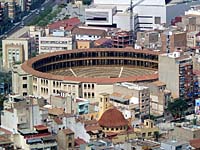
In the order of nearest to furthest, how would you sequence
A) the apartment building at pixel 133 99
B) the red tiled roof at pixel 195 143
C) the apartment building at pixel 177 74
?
the red tiled roof at pixel 195 143 → the apartment building at pixel 133 99 → the apartment building at pixel 177 74

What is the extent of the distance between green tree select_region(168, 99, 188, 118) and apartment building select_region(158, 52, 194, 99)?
4.18ft

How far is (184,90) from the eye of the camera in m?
41.2

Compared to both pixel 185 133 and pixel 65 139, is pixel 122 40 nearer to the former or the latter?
pixel 185 133

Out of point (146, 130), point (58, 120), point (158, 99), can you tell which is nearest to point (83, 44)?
point (158, 99)

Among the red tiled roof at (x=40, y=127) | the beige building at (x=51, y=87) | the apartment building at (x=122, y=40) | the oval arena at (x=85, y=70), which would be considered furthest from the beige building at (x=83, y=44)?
the red tiled roof at (x=40, y=127)

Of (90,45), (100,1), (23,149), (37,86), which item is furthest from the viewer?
(100,1)

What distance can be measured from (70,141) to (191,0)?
31196 millimetres

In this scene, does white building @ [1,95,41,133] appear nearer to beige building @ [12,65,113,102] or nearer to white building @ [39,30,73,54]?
beige building @ [12,65,113,102]

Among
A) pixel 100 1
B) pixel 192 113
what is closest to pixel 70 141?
pixel 192 113

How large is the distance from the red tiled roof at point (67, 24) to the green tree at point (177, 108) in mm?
16525

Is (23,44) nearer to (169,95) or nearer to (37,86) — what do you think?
(37,86)

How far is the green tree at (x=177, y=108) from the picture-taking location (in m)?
39.2

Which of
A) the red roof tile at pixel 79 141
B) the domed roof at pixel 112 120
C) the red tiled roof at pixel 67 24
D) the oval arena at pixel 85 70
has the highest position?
the red tiled roof at pixel 67 24

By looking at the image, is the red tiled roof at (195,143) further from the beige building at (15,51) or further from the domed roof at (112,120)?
the beige building at (15,51)
